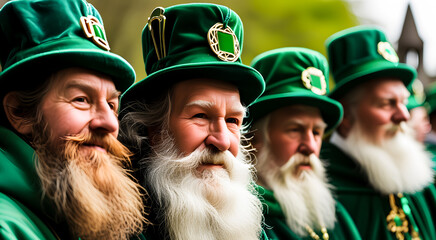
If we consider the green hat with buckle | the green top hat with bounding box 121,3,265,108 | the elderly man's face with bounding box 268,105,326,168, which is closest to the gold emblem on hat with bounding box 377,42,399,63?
the elderly man's face with bounding box 268,105,326,168

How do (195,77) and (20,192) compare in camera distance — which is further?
(195,77)

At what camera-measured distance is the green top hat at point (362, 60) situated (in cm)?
443

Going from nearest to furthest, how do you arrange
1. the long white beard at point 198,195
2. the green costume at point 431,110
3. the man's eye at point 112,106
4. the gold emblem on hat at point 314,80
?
the man's eye at point 112,106 < the long white beard at point 198,195 < the gold emblem on hat at point 314,80 < the green costume at point 431,110

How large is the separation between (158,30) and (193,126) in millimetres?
652

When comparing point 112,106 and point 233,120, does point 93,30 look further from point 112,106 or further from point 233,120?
point 233,120

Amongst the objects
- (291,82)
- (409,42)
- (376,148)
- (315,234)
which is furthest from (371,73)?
(409,42)

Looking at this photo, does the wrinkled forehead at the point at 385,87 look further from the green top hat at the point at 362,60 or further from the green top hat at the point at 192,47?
the green top hat at the point at 192,47

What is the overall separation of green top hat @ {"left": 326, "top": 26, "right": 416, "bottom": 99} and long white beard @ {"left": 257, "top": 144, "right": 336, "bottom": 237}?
1031 mm

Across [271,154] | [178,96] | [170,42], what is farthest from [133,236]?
[271,154]

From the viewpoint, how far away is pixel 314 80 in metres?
3.87

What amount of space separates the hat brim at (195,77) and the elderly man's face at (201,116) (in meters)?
0.05

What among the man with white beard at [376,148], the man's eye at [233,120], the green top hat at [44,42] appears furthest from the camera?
the man with white beard at [376,148]

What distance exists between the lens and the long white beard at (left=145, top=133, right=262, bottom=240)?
2.69 m

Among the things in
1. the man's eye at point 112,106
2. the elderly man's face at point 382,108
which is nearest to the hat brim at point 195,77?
the man's eye at point 112,106
